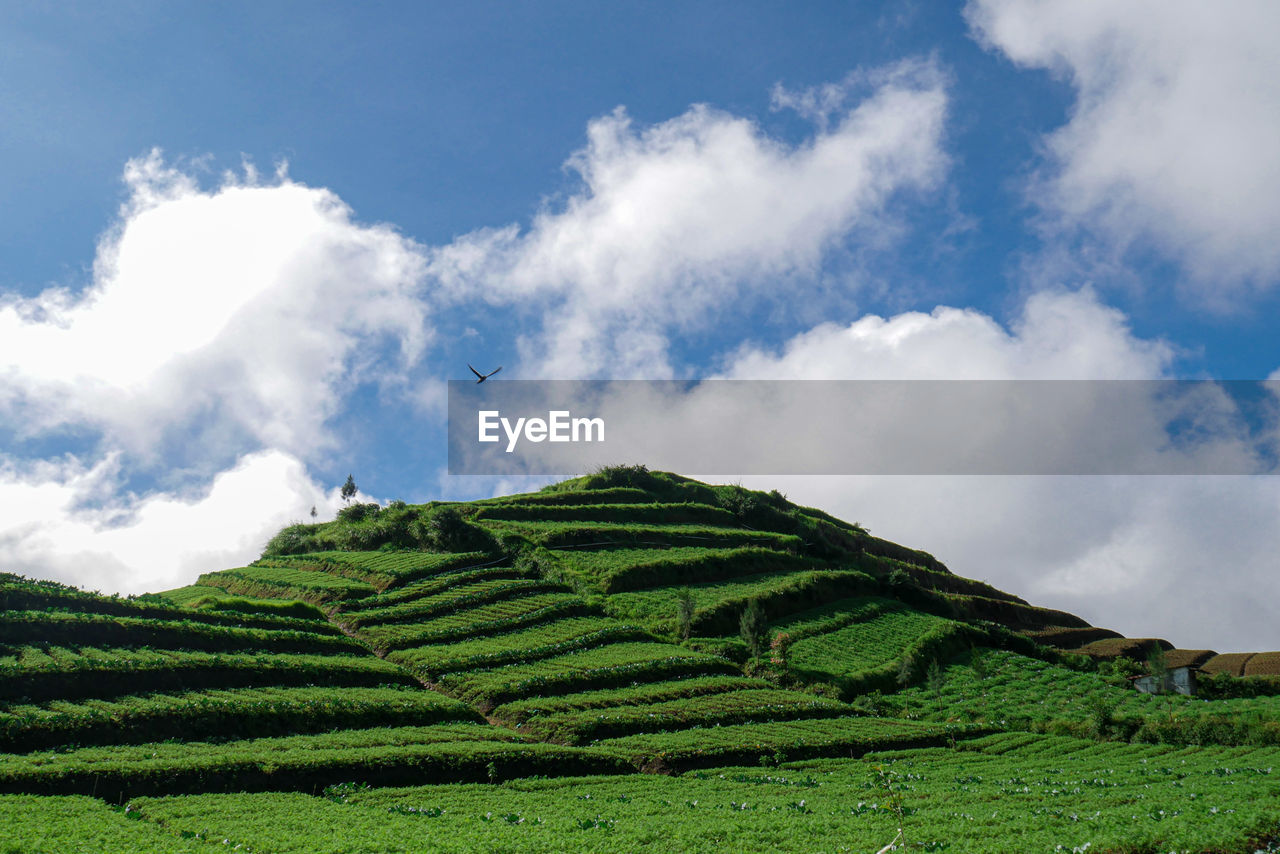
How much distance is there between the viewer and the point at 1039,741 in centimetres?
5031

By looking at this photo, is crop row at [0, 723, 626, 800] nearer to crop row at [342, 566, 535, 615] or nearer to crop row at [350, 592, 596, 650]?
crop row at [350, 592, 596, 650]

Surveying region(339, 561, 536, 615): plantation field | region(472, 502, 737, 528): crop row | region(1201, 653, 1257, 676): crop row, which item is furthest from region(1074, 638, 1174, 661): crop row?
region(339, 561, 536, 615): plantation field

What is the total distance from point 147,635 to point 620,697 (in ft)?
100

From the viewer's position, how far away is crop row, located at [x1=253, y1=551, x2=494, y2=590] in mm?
76500

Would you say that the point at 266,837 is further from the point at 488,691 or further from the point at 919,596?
the point at 919,596

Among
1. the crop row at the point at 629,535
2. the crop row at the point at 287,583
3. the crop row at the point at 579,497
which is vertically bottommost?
the crop row at the point at 287,583

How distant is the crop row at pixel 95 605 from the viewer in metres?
51.7

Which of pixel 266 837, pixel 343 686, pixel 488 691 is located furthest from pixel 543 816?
pixel 343 686

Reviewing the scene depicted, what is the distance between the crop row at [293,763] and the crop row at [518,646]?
13843 mm

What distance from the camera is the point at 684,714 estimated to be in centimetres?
4741

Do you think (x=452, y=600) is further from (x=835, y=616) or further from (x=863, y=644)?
(x=863, y=644)

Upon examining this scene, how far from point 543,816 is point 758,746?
1847 cm

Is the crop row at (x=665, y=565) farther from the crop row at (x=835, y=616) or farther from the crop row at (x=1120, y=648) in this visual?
the crop row at (x=1120, y=648)

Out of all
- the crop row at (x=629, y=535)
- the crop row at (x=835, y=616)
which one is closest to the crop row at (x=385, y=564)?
the crop row at (x=629, y=535)
